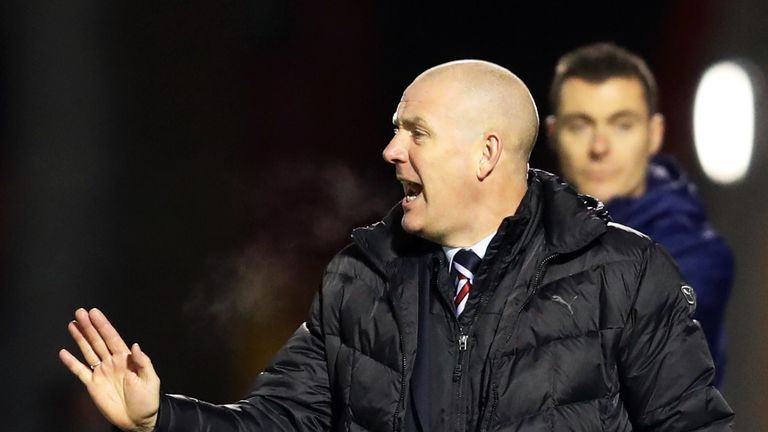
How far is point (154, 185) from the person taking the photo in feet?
15.7

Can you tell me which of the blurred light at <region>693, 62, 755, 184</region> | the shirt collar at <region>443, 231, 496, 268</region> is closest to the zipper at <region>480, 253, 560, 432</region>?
the shirt collar at <region>443, 231, 496, 268</region>

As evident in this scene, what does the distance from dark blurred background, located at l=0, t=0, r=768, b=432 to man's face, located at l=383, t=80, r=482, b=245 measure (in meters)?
1.89

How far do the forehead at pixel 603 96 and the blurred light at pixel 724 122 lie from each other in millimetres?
677

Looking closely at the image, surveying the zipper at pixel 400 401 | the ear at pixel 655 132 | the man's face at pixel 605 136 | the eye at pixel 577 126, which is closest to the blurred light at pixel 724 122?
the ear at pixel 655 132

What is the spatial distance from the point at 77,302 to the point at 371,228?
5.92ft

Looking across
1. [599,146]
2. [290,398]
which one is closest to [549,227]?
[290,398]

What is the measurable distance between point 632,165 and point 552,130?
362 millimetres

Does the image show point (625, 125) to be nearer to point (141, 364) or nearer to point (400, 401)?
point (400, 401)

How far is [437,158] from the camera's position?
3.07m

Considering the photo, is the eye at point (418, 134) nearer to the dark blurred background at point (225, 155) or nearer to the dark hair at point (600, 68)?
the dark hair at point (600, 68)

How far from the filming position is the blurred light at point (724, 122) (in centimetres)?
533

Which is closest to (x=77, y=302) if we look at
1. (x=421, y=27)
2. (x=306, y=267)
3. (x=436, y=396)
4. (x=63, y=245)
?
(x=63, y=245)

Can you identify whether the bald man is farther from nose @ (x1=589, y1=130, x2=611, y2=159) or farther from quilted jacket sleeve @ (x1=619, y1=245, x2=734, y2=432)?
nose @ (x1=589, y1=130, x2=611, y2=159)

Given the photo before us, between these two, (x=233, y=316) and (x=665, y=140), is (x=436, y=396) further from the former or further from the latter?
(x=665, y=140)
